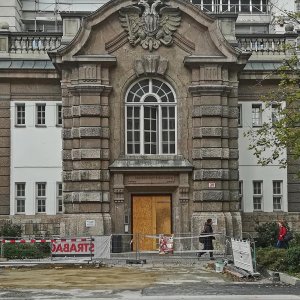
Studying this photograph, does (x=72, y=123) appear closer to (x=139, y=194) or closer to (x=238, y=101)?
(x=139, y=194)

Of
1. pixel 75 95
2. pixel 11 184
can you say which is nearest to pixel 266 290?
pixel 75 95

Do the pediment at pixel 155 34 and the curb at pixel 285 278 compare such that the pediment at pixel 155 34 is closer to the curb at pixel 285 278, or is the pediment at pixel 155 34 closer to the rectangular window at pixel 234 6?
the curb at pixel 285 278

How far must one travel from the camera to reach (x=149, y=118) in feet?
118

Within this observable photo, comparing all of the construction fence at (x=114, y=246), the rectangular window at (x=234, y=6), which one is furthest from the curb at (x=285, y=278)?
the rectangular window at (x=234, y=6)

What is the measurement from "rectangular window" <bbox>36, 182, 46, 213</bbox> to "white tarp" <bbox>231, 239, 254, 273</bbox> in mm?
13785

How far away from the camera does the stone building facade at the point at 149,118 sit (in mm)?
34844

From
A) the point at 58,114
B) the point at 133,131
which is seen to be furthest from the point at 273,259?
the point at 58,114

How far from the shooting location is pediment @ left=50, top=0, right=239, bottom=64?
1389 inches

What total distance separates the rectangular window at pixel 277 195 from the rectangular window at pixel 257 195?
69 cm

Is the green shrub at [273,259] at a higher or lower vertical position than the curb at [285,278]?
higher

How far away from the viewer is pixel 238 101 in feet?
127

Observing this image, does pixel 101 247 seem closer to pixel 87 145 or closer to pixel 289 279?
pixel 87 145

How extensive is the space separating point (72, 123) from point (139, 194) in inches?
175

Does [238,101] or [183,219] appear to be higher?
[238,101]
